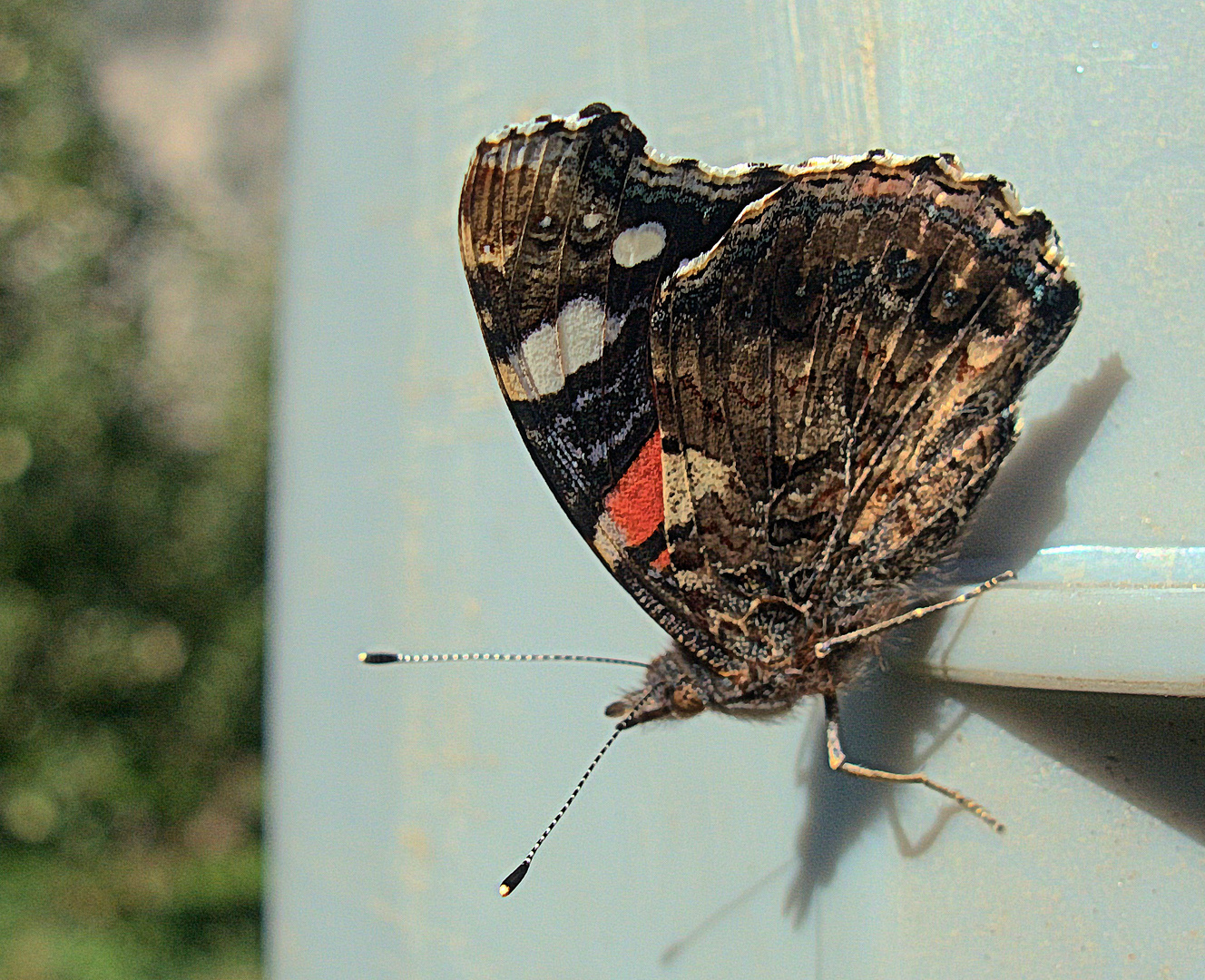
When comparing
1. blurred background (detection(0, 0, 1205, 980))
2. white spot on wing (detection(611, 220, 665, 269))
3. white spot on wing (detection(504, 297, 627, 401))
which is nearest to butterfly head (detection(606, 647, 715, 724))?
blurred background (detection(0, 0, 1205, 980))

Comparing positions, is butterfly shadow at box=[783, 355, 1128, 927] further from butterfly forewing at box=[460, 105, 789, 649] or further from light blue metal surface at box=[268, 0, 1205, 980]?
butterfly forewing at box=[460, 105, 789, 649]

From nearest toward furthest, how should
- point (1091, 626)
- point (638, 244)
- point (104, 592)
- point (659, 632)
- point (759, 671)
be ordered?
point (1091, 626) → point (638, 244) → point (759, 671) → point (659, 632) → point (104, 592)

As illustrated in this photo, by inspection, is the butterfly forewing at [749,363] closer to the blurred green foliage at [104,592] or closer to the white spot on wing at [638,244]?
the white spot on wing at [638,244]

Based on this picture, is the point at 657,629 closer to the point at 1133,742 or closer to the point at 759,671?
the point at 759,671

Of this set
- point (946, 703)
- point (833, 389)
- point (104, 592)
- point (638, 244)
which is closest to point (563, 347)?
point (638, 244)

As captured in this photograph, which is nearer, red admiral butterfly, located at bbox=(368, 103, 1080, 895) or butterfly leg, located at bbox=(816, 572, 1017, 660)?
butterfly leg, located at bbox=(816, 572, 1017, 660)

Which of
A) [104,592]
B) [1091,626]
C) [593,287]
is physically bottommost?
[104,592]
